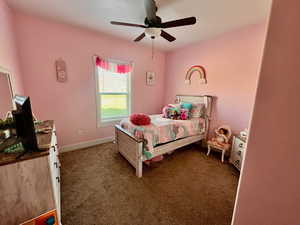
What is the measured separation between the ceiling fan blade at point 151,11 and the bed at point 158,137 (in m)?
1.64

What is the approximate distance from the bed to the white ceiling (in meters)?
1.51

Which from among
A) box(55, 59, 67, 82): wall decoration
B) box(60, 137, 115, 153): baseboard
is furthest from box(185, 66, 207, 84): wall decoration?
box(55, 59, 67, 82): wall decoration

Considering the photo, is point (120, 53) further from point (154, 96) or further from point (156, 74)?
point (154, 96)

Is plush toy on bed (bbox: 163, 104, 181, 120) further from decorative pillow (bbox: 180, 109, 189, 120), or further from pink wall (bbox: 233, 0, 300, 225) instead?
pink wall (bbox: 233, 0, 300, 225)

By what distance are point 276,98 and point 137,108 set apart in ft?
10.9

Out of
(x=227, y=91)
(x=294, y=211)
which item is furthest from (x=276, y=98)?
(x=227, y=91)

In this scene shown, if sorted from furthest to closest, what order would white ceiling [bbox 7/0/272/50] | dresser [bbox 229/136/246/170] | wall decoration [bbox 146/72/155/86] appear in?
wall decoration [bbox 146/72/155/86]
dresser [bbox 229/136/246/170]
white ceiling [bbox 7/0/272/50]

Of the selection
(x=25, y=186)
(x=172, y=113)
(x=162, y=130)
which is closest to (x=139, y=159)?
(x=162, y=130)

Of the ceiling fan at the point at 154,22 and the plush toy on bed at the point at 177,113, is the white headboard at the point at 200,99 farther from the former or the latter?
the ceiling fan at the point at 154,22

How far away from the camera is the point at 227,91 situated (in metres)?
2.73

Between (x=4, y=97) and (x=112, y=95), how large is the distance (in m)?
2.03

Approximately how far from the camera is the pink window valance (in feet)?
9.52

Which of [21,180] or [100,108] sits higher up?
[100,108]

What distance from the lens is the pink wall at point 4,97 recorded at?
1.41m
